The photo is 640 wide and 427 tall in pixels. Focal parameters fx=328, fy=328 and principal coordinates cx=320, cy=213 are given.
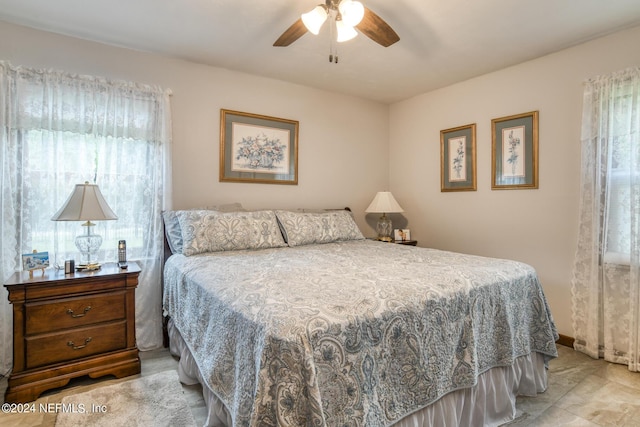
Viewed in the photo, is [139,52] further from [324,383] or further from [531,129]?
→ [531,129]

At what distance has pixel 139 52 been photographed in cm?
273

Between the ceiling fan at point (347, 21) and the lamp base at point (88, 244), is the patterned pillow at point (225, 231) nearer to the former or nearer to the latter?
the lamp base at point (88, 244)

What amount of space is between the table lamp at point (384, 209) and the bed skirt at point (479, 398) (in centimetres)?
201

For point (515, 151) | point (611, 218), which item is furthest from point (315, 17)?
point (611, 218)

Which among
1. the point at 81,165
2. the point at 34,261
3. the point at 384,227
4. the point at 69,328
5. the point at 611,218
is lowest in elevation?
the point at 69,328

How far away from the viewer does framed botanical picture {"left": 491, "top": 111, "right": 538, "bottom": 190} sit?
2934 mm

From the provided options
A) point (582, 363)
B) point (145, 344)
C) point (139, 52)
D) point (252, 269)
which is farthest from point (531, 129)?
point (145, 344)

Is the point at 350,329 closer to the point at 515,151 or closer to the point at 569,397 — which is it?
the point at 569,397

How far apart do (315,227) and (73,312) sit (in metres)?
1.86

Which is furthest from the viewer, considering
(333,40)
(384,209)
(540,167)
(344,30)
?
(384,209)

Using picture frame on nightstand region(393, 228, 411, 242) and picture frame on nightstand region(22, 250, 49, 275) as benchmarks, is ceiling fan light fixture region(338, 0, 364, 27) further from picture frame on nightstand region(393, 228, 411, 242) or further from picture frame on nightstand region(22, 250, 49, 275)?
picture frame on nightstand region(393, 228, 411, 242)

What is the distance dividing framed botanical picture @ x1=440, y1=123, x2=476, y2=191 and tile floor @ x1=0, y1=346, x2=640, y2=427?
1799 millimetres

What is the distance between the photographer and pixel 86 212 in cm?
210

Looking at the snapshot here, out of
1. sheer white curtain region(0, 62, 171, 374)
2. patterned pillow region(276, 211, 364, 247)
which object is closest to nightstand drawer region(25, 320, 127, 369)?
sheer white curtain region(0, 62, 171, 374)
